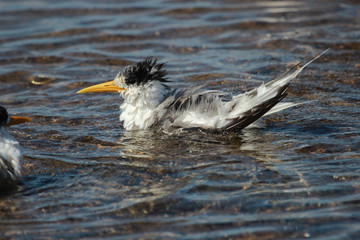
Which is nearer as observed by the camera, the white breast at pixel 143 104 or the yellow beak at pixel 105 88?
the white breast at pixel 143 104

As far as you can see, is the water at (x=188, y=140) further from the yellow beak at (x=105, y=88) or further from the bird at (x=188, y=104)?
the yellow beak at (x=105, y=88)

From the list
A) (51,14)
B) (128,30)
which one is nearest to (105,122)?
(128,30)

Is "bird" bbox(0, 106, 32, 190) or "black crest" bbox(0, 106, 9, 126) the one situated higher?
"black crest" bbox(0, 106, 9, 126)

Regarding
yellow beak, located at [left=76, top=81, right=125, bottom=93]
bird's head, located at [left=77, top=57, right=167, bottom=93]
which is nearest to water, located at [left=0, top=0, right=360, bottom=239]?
yellow beak, located at [left=76, top=81, right=125, bottom=93]

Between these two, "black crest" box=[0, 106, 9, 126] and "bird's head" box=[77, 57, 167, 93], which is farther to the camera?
"bird's head" box=[77, 57, 167, 93]

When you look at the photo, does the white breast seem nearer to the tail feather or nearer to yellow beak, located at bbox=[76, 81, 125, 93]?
yellow beak, located at bbox=[76, 81, 125, 93]

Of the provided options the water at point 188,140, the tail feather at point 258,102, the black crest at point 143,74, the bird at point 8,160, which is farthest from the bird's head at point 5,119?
the tail feather at point 258,102

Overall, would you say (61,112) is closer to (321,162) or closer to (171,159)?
(171,159)

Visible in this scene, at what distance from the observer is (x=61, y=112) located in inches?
273

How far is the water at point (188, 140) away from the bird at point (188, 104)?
0.15m

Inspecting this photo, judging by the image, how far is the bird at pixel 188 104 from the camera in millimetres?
5508

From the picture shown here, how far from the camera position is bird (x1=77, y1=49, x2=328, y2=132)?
5.51m

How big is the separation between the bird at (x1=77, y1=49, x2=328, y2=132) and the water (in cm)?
15

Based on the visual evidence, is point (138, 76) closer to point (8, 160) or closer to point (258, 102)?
point (258, 102)
